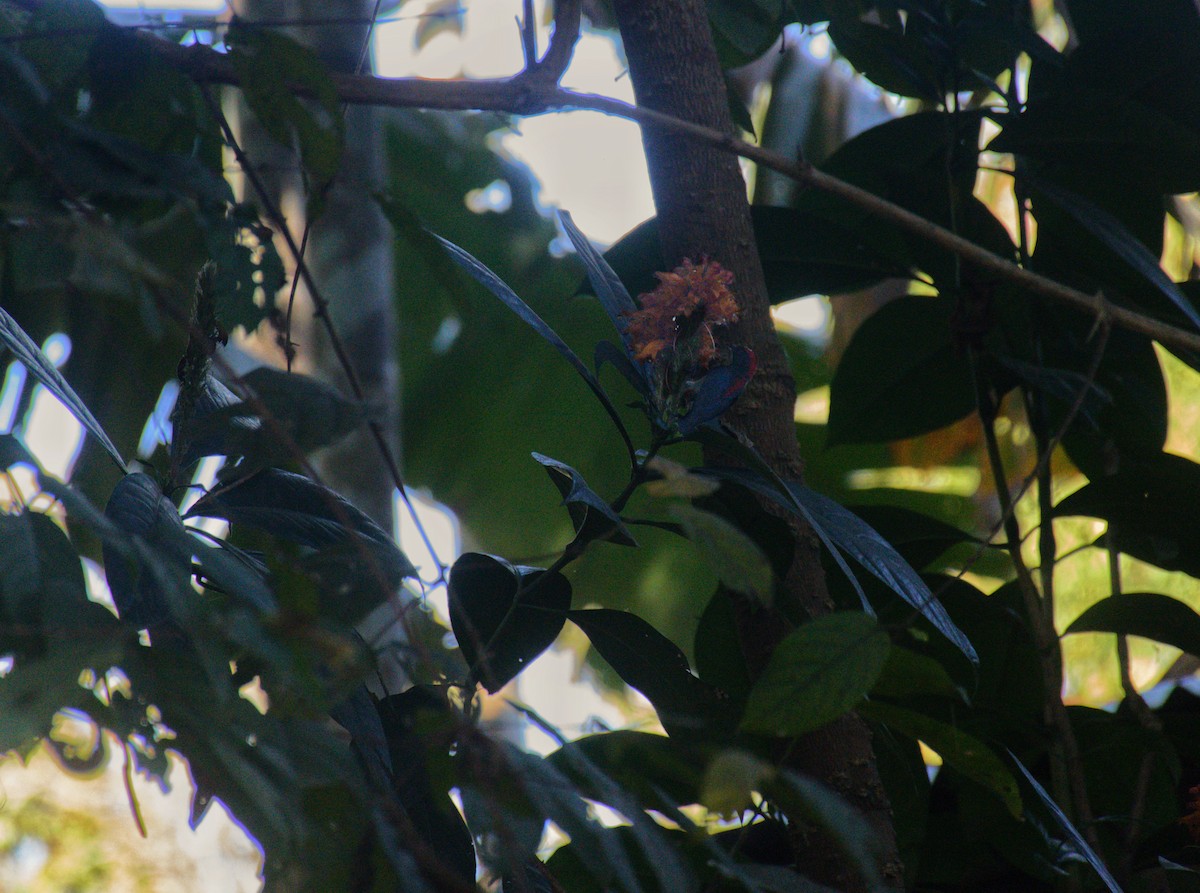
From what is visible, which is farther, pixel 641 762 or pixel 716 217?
pixel 716 217

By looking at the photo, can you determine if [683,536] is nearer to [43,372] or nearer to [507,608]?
[507,608]

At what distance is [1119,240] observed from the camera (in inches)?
24.3

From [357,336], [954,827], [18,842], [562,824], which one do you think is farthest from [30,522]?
[18,842]

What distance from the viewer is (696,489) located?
1.00 ft

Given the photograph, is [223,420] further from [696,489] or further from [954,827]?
[954,827]

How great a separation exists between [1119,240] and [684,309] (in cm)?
33

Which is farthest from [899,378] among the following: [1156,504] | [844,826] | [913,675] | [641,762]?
[844,826]

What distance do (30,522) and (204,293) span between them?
0.12 m

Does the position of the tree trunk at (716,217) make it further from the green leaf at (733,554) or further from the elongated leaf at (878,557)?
the green leaf at (733,554)

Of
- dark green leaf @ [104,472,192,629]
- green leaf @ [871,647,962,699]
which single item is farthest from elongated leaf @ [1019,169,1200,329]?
dark green leaf @ [104,472,192,629]

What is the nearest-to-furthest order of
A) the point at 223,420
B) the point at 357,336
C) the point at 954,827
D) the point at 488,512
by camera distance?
the point at 223,420, the point at 954,827, the point at 357,336, the point at 488,512

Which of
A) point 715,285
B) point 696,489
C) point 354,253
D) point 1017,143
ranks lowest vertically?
point 696,489

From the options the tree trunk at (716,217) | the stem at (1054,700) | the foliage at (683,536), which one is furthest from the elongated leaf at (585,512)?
the stem at (1054,700)

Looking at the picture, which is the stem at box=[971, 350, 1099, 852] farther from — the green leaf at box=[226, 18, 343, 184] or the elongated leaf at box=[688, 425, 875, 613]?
the green leaf at box=[226, 18, 343, 184]
